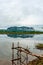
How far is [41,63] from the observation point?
1941 cm

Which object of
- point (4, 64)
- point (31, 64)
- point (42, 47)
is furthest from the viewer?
point (42, 47)

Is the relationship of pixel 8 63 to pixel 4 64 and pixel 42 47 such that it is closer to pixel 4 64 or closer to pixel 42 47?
pixel 4 64

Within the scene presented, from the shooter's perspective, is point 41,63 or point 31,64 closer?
point 41,63

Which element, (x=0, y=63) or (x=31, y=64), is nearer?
(x=31, y=64)

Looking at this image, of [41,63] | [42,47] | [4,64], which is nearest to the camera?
[41,63]

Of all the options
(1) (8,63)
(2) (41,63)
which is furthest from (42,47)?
(2) (41,63)

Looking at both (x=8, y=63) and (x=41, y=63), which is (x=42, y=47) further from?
(x=41, y=63)

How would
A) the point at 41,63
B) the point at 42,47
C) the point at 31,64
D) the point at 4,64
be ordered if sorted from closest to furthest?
the point at 41,63
the point at 31,64
the point at 4,64
the point at 42,47

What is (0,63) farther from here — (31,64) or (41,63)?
(41,63)

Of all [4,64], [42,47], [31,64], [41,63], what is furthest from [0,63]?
[42,47]

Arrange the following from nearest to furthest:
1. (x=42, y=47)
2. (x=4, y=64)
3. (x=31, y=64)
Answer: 1. (x=31, y=64)
2. (x=4, y=64)
3. (x=42, y=47)

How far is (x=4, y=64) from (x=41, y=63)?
20.8ft

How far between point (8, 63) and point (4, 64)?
75cm

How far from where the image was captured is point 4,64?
2322 centimetres
